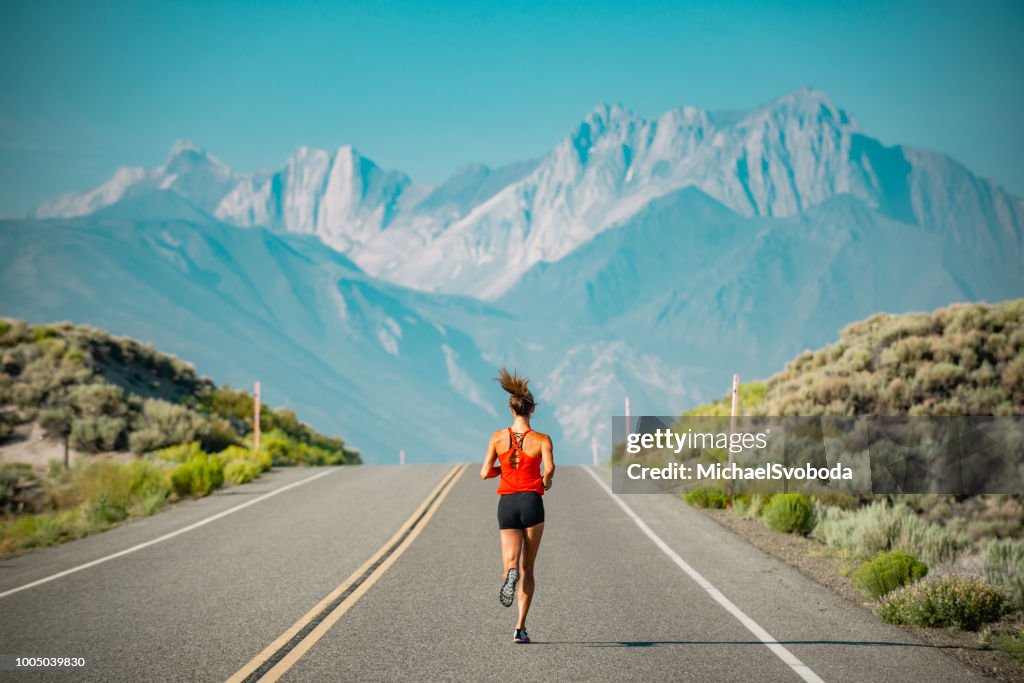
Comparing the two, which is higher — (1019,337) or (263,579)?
(1019,337)

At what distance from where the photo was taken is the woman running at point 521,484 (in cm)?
675

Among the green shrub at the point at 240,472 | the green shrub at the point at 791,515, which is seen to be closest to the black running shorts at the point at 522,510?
the green shrub at the point at 791,515

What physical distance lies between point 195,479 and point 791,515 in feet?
37.3

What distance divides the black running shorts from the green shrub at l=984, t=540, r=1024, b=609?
16.1 ft

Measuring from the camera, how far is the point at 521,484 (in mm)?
6801

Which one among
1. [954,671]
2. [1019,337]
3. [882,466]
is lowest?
[954,671]

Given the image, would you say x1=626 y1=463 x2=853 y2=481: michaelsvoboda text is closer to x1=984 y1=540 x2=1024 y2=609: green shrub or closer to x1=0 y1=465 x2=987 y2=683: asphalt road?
x1=0 y1=465 x2=987 y2=683: asphalt road

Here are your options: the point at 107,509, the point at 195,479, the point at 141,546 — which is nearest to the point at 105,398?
the point at 195,479

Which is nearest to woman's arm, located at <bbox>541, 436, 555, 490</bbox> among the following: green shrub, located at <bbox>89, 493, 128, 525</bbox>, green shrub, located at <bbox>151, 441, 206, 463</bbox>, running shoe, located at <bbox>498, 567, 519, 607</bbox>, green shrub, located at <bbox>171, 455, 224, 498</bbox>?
running shoe, located at <bbox>498, 567, 519, 607</bbox>

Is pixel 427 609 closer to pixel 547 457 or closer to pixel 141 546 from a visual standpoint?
pixel 547 457

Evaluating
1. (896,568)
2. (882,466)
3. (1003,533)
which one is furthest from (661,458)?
(896,568)

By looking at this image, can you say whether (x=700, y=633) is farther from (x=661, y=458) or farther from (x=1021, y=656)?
(x=661, y=458)

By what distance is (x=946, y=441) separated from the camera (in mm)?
17984

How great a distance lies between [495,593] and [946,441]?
40.8ft
